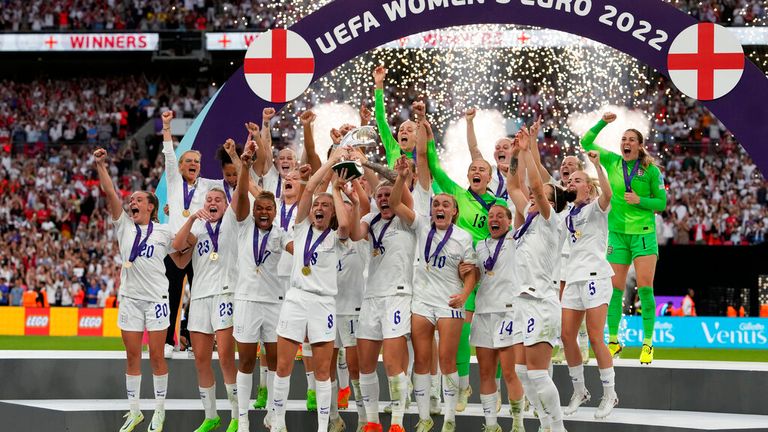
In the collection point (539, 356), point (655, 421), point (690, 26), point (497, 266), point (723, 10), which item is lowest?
point (655, 421)

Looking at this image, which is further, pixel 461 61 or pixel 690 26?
pixel 461 61

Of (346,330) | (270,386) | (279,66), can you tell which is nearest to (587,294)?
(346,330)

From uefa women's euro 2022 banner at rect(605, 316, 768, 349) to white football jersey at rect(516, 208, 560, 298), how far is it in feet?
32.5

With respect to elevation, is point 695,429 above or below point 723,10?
below

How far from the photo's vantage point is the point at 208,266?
9000 millimetres

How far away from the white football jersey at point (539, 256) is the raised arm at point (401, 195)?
877 millimetres

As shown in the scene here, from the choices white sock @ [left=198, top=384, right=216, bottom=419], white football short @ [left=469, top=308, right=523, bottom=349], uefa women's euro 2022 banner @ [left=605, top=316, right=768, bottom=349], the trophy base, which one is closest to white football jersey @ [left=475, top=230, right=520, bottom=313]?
white football short @ [left=469, top=308, right=523, bottom=349]

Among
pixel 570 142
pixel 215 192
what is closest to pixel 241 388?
pixel 215 192

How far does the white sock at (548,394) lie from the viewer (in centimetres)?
782

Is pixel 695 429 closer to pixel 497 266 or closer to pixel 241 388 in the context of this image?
pixel 497 266

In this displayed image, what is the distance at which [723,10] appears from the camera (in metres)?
26.1

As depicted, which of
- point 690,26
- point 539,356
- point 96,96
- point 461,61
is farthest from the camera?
point 96,96

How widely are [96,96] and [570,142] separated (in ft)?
45.9

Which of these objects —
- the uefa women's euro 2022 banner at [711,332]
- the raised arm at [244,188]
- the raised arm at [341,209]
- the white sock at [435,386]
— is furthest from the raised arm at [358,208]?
the uefa women's euro 2022 banner at [711,332]
